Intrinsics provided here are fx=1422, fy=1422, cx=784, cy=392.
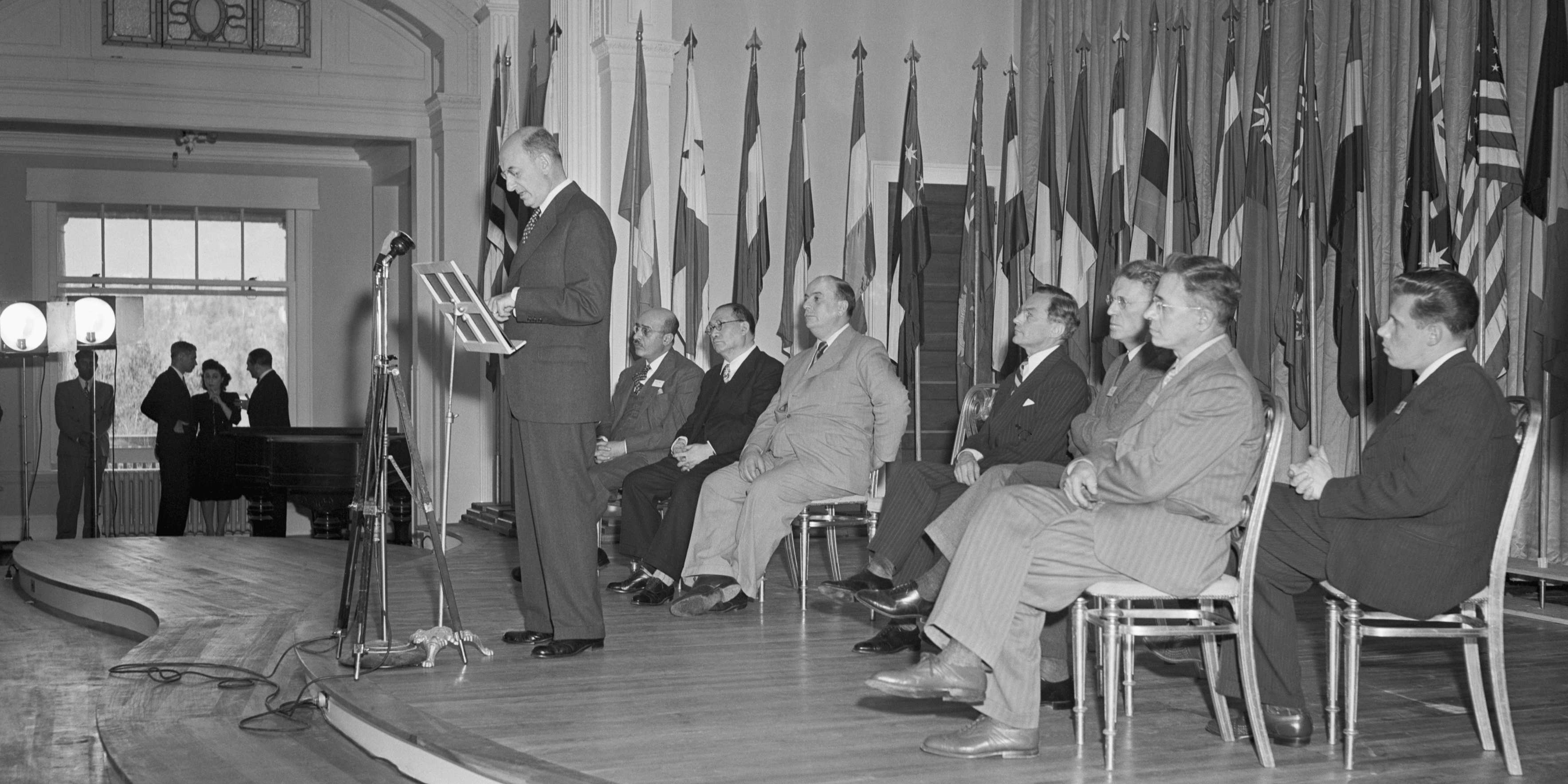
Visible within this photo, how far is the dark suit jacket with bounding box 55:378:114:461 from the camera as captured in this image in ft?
34.8

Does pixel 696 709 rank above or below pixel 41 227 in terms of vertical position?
below

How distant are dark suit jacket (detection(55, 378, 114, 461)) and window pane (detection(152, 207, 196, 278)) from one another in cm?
248

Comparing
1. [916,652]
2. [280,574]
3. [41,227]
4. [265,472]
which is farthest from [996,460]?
[41,227]

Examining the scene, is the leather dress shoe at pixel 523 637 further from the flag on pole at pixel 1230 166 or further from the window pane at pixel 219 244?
the window pane at pixel 219 244

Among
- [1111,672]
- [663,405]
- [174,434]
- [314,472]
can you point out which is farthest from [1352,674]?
[174,434]

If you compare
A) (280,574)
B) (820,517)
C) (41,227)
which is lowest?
(280,574)

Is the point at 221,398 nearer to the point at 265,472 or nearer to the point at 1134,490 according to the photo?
the point at 265,472

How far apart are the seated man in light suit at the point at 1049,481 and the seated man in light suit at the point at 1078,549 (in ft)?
1.88

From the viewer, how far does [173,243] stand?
43.2ft

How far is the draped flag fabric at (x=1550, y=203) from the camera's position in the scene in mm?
5695

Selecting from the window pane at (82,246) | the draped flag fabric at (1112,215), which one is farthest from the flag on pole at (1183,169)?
the window pane at (82,246)

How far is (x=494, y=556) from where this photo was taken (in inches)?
286

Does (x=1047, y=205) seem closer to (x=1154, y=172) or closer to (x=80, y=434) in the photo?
(x=1154, y=172)

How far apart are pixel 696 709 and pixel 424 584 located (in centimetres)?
278
